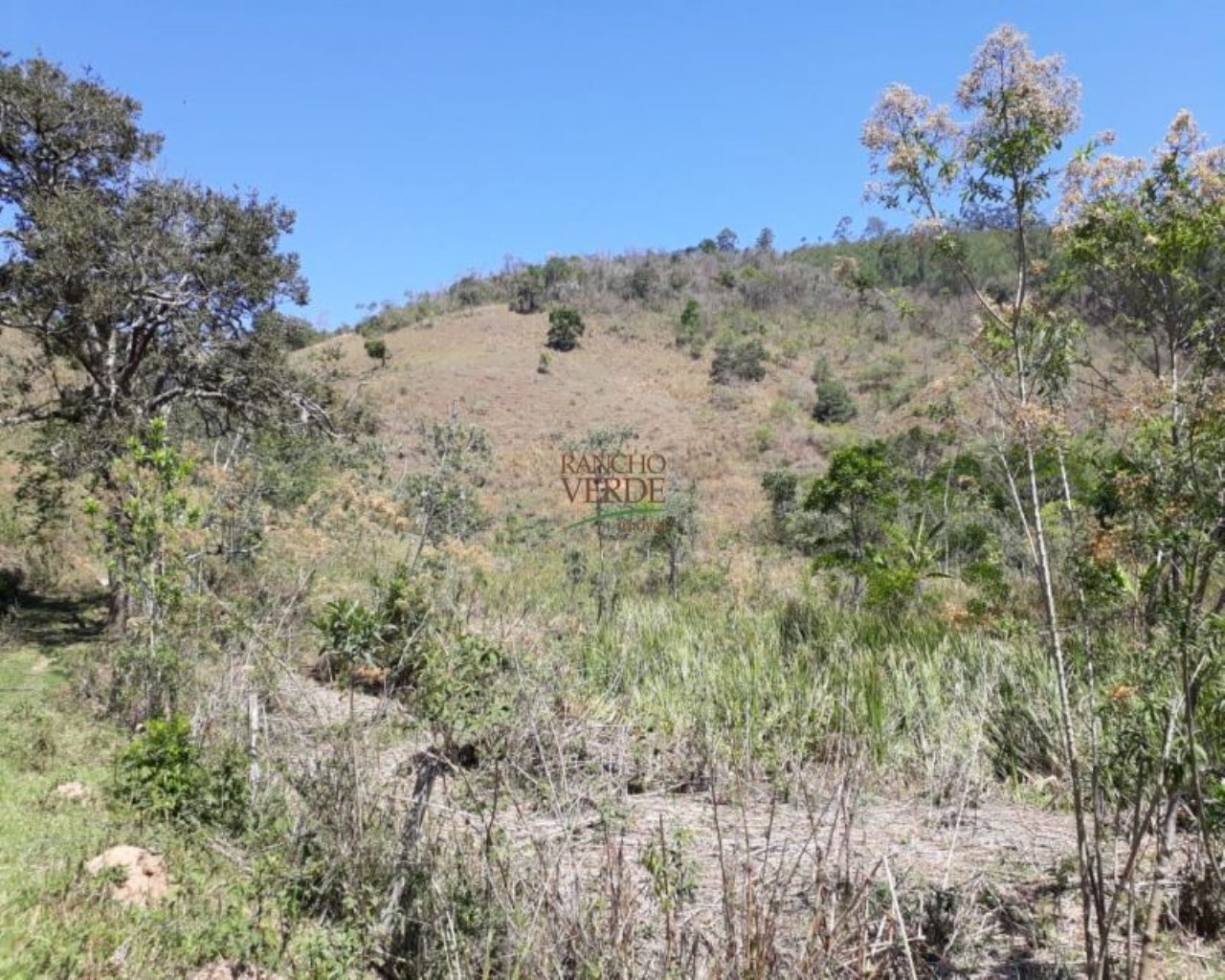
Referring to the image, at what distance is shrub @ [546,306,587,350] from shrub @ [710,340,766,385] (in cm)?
677

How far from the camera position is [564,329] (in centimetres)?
3659

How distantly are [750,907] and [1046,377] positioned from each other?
250 cm

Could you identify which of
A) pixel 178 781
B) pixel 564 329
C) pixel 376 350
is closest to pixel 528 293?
pixel 564 329

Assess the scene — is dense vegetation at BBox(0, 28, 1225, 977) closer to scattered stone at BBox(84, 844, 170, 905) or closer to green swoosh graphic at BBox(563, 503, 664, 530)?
scattered stone at BBox(84, 844, 170, 905)

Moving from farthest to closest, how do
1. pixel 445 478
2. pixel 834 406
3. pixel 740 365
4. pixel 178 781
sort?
pixel 740 365, pixel 834 406, pixel 445 478, pixel 178 781

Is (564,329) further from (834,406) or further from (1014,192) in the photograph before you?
(1014,192)

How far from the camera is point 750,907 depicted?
236cm

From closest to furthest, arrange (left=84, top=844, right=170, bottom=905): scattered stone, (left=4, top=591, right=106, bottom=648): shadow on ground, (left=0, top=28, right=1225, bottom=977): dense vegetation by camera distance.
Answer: (left=0, top=28, right=1225, bottom=977): dense vegetation → (left=84, top=844, right=170, bottom=905): scattered stone → (left=4, top=591, right=106, bottom=648): shadow on ground

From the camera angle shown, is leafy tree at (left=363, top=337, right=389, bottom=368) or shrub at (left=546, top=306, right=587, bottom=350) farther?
shrub at (left=546, top=306, right=587, bottom=350)

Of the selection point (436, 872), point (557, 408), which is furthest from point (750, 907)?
point (557, 408)

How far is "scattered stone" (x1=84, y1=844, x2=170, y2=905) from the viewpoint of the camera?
3.48m

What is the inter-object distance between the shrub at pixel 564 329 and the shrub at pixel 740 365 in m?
6.77

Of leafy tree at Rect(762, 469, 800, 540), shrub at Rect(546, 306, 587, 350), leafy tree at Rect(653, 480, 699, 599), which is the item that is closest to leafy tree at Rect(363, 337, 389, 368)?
shrub at Rect(546, 306, 587, 350)

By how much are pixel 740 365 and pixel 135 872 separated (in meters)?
31.5
